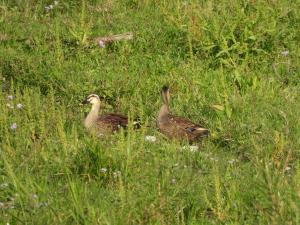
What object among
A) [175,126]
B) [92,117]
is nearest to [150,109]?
[92,117]

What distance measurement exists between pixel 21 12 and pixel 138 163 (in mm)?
5893

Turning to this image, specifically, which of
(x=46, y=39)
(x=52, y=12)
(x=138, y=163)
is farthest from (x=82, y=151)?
(x=52, y=12)

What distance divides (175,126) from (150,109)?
0.92 metres

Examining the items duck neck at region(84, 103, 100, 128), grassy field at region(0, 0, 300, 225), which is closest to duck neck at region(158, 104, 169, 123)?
grassy field at region(0, 0, 300, 225)

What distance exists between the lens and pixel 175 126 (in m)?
9.46

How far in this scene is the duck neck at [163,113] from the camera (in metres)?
9.70

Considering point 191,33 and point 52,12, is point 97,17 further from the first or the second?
point 191,33

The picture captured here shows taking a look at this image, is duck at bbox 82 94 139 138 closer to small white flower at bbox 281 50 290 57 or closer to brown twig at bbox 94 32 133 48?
brown twig at bbox 94 32 133 48

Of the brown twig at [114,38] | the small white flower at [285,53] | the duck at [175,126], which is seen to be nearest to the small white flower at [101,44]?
the brown twig at [114,38]

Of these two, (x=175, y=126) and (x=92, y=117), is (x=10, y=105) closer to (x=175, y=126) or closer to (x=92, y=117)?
(x=92, y=117)

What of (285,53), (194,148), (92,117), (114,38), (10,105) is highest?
(114,38)

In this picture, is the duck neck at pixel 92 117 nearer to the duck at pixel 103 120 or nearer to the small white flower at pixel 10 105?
the duck at pixel 103 120

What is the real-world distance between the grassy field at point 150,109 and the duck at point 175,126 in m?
0.12

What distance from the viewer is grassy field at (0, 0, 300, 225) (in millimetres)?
6734
